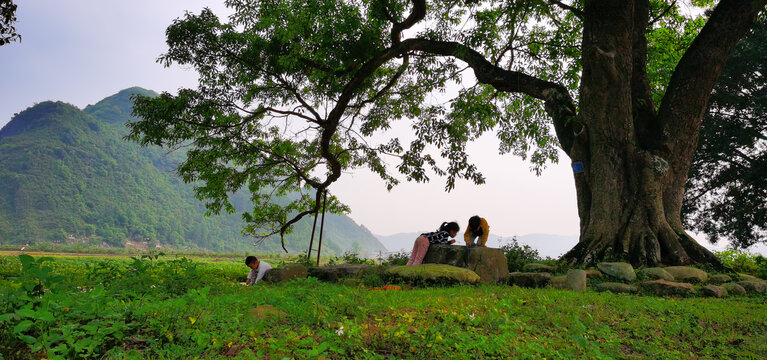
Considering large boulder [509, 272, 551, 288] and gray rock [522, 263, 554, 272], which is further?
gray rock [522, 263, 554, 272]

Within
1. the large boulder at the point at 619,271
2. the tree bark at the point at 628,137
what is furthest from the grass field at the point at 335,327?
the tree bark at the point at 628,137

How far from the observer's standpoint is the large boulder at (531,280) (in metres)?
8.55

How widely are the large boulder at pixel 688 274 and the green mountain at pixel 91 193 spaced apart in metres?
47.6

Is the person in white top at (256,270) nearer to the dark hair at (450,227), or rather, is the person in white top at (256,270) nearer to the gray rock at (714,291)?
the dark hair at (450,227)

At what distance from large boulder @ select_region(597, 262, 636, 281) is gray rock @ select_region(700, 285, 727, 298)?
1182 millimetres

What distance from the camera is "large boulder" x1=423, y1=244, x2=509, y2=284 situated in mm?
9258

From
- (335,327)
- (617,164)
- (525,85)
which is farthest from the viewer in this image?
(525,85)

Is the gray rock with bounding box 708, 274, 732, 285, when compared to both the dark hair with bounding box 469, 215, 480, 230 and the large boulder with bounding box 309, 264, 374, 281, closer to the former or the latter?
the dark hair with bounding box 469, 215, 480, 230

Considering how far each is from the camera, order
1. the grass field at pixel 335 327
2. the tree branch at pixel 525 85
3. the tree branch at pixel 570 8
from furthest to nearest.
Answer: the tree branch at pixel 570 8, the tree branch at pixel 525 85, the grass field at pixel 335 327

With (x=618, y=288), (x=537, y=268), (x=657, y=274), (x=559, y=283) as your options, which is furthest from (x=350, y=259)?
(x=657, y=274)

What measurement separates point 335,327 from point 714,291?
7803mm

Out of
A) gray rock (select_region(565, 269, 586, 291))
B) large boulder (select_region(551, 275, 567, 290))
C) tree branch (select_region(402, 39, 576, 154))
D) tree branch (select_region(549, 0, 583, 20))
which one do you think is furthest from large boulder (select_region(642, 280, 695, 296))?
tree branch (select_region(549, 0, 583, 20))

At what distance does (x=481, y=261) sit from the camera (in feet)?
30.5

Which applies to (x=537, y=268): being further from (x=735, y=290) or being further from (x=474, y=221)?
(x=735, y=290)
